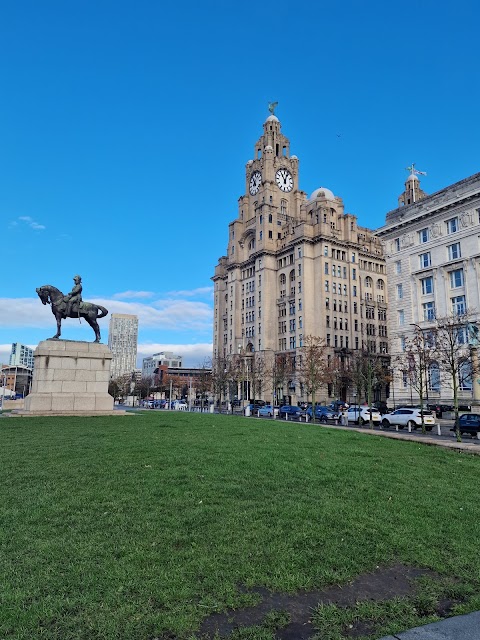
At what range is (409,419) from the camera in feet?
129

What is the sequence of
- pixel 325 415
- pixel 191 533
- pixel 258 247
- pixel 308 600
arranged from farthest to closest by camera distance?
pixel 258 247 < pixel 325 415 < pixel 191 533 < pixel 308 600

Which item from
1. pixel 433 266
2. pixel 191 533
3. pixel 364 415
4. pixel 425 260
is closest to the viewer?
pixel 191 533

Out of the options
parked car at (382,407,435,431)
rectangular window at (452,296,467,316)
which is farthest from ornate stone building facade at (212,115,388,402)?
parked car at (382,407,435,431)

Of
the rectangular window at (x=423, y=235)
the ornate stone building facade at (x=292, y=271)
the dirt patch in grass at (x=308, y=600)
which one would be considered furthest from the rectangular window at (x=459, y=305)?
the dirt patch in grass at (x=308, y=600)

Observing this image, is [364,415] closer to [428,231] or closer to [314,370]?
[314,370]

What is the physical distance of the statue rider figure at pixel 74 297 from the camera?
29.6m

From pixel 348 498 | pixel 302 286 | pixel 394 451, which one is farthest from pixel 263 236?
pixel 348 498

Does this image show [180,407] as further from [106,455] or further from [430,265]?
[106,455]

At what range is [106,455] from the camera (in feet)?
38.2

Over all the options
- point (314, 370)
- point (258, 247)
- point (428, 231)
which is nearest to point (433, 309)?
point (428, 231)

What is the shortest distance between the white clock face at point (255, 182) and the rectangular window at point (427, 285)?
64332mm

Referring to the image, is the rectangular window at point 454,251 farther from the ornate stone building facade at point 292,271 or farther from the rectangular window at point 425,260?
the ornate stone building facade at point 292,271

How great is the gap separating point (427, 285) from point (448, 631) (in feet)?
198

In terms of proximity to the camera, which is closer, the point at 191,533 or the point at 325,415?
the point at 191,533
